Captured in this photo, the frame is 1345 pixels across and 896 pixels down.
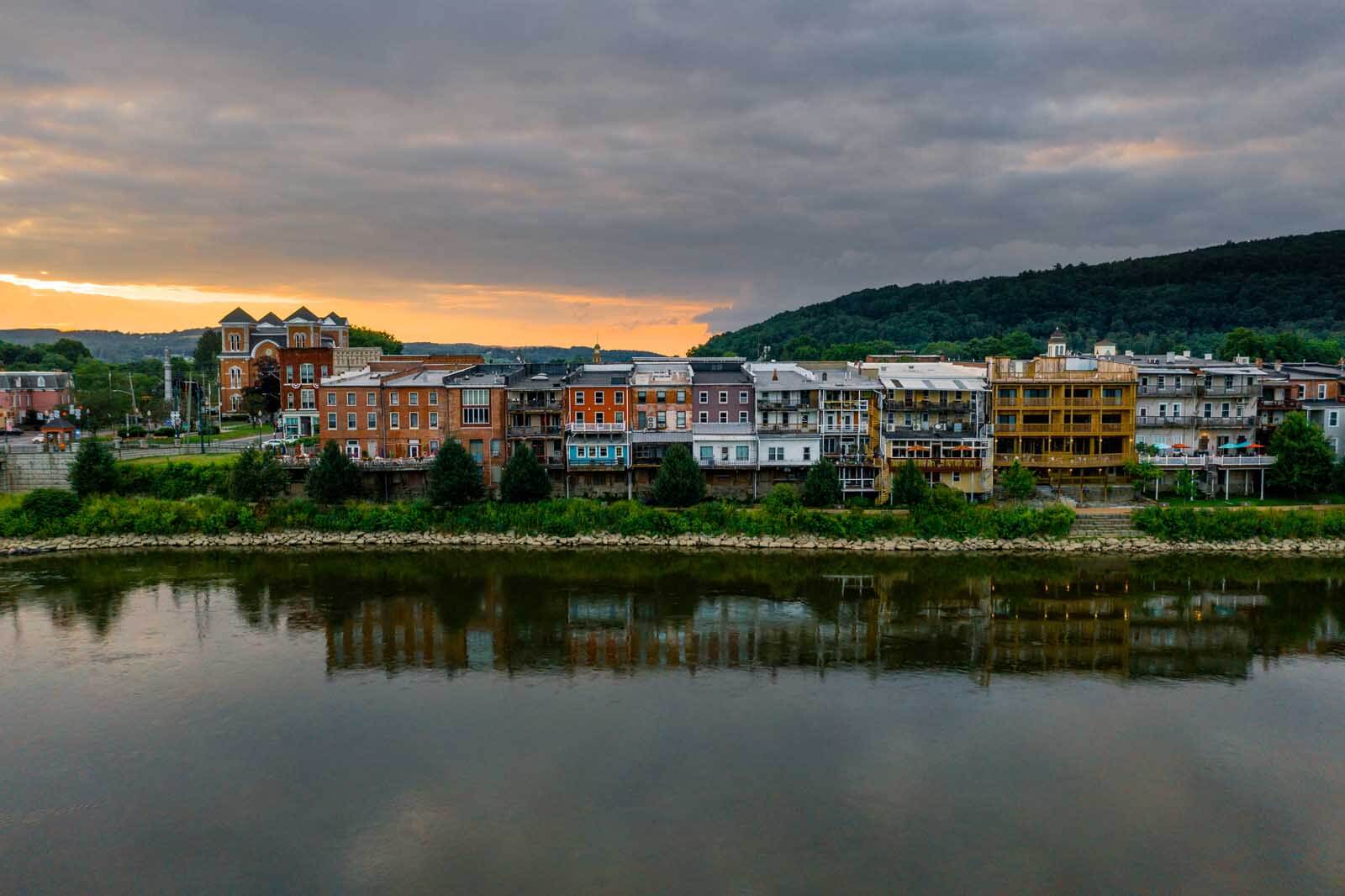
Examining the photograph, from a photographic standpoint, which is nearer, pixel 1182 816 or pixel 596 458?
pixel 1182 816

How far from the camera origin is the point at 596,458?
178 ft

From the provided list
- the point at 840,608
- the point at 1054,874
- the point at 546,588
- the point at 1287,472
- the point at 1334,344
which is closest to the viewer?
the point at 1054,874

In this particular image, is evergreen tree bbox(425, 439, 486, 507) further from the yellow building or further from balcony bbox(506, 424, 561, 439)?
the yellow building

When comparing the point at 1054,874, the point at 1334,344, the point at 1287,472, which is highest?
the point at 1334,344

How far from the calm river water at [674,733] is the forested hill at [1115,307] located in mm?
82189

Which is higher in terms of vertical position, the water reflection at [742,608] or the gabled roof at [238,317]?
the gabled roof at [238,317]

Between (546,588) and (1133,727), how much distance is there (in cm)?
2380

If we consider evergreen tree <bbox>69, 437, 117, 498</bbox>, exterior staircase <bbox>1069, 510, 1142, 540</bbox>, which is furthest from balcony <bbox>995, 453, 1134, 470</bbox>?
evergreen tree <bbox>69, 437, 117, 498</bbox>

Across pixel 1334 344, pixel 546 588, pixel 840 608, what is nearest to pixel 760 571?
pixel 840 608

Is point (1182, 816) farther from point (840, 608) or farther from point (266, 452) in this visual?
point (266, 452)

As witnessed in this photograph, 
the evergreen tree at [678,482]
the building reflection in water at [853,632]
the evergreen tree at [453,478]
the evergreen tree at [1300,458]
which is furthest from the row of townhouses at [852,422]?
the building reflection in water at [853,632]

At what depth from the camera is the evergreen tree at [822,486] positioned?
1998 inches

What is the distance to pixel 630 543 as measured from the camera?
49531mm

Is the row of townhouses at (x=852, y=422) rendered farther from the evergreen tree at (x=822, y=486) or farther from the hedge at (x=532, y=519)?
the hedge at (x=532, y=519)
